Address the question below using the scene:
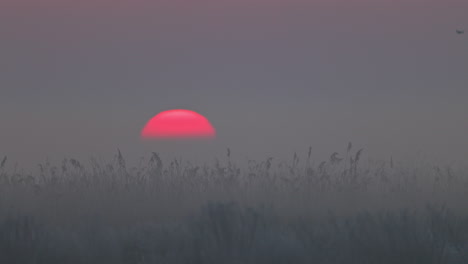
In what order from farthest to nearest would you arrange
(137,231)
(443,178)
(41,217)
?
(443,178) < (41,217) < (137,231)

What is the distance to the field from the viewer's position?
6414 millimetres

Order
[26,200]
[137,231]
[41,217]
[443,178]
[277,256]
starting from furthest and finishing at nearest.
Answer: [443,178], [26,200], [41,217], [137,231], [277,256]

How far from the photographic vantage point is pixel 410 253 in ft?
21.4

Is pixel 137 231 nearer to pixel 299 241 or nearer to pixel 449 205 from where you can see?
pixel 299 241

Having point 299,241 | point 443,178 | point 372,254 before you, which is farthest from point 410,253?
point 443,178

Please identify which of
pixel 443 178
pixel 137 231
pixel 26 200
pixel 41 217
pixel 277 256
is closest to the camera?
pixel 277 256

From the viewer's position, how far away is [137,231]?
22.5 feet

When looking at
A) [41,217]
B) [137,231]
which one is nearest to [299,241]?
[137,231]

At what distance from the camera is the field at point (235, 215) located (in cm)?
641

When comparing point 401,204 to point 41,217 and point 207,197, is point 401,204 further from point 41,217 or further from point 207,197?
point 41,217

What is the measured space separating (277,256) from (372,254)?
34.8 inches

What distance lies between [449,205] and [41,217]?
15.5ft

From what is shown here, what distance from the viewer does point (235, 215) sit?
6.94 meters

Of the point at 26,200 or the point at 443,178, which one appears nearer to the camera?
the point at 26,200
